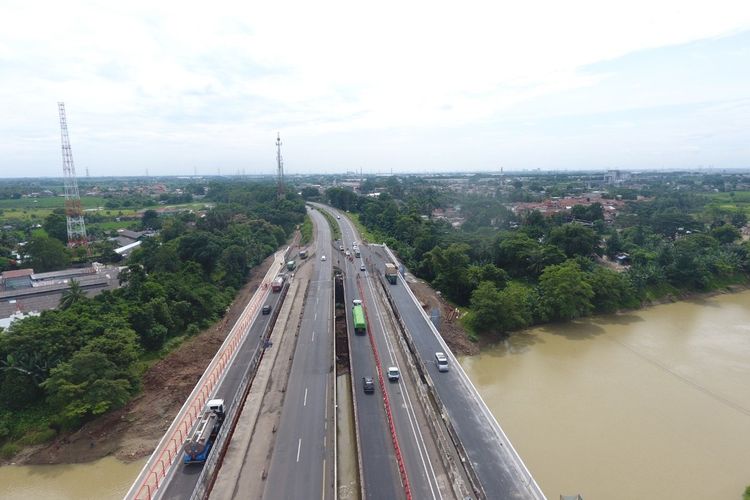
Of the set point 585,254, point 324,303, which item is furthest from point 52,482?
point 585,254

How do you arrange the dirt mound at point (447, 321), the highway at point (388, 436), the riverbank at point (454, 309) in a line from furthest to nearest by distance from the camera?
the riverbank at point (454, 309) → the dirt mound at point (447, 321) → the highway at point (388, 436)

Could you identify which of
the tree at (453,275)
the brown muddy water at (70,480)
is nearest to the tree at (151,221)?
the tree at (453,275)

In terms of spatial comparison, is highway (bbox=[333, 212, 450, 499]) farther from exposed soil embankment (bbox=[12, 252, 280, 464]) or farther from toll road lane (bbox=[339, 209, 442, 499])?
exposed soil embankment (bbox=[12, 252, 280, 464])

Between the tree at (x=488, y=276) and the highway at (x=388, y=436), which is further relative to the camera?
the tree at (x=488, y=276)

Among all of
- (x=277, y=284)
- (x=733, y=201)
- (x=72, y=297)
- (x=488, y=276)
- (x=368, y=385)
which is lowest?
(x=368, y=385)

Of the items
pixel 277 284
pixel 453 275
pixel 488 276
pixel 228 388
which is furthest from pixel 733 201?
pixel 228 388

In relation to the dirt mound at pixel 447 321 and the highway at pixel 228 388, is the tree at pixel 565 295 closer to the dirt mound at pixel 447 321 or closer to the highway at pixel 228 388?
the dirt mound at pixel 447 321

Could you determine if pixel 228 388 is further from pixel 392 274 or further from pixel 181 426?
pixel 392 274
